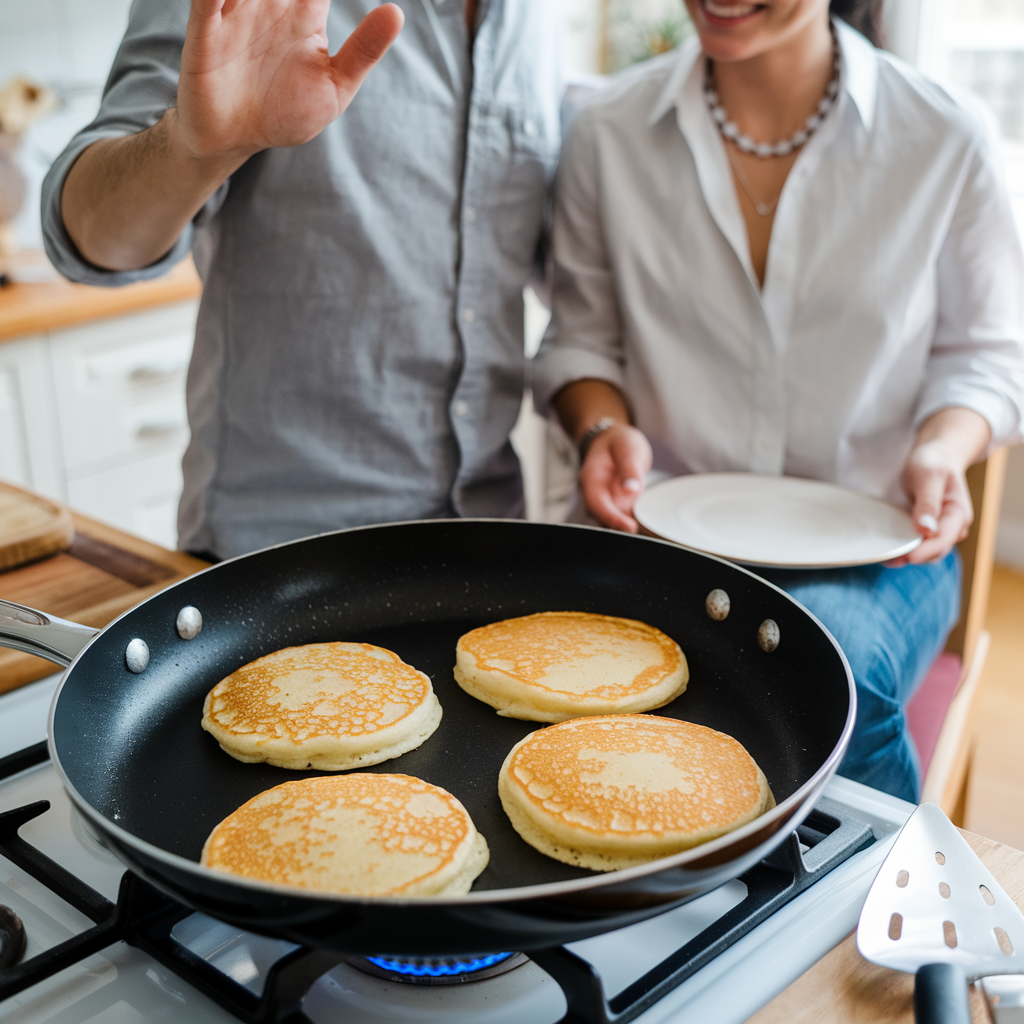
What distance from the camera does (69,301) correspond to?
2.18 metres

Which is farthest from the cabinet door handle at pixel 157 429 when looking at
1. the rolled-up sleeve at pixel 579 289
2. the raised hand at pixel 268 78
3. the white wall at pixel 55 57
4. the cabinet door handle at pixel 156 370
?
the raised hand at pixel 268 78

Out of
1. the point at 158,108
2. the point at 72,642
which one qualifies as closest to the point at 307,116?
the point at 158,108

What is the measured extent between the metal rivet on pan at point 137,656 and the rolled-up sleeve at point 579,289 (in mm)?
818

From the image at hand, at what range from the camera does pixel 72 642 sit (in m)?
0.75

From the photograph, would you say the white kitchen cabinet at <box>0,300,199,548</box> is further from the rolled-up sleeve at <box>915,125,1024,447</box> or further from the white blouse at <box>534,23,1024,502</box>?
the rolled-up sleeve at <box>915,125,1024,447</box>

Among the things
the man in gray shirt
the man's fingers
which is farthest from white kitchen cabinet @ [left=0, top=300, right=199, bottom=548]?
the man's fingers

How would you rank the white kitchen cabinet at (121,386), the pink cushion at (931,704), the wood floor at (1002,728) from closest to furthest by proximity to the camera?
1. the pink cushion at (931,704)
2. the wood floor at (1002,728)
3. the white kitchen cabinet at (121,386)

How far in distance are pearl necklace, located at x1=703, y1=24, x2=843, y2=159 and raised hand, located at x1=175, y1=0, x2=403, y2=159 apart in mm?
747

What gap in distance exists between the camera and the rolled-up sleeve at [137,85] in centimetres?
107

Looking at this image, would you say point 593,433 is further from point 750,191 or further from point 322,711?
point 322,711

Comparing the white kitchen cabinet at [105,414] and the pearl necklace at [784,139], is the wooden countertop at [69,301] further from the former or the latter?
the pearl necklace at [784,139]

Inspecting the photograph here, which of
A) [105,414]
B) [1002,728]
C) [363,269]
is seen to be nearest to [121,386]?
[105,414]

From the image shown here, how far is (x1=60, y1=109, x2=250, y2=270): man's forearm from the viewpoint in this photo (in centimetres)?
97

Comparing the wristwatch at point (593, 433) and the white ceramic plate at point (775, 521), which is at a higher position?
the wristwatch at point (593, 433)
